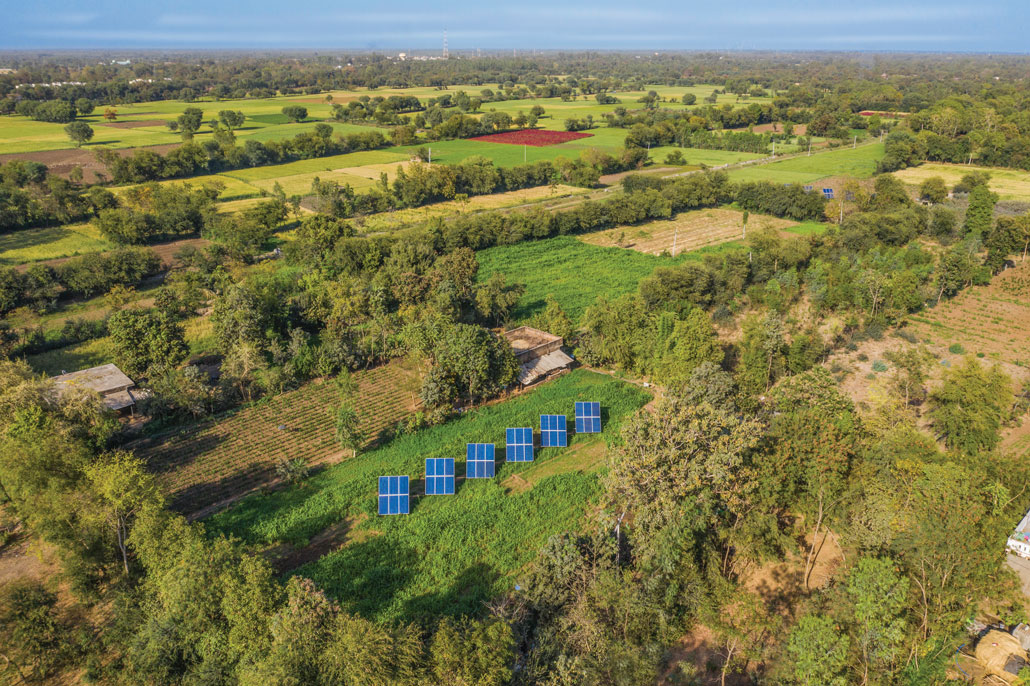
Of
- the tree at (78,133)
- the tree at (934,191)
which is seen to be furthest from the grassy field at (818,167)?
the tree at (78,133)

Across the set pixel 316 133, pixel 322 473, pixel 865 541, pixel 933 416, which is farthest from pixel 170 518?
pixel 316 133

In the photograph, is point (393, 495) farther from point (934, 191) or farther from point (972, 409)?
point (934, 191)

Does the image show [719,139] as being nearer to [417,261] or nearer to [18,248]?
[417,261]

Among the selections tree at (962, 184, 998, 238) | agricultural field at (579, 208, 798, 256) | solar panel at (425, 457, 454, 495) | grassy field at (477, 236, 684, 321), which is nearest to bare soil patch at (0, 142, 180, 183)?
grassy field at (477, 236, 684, 321)

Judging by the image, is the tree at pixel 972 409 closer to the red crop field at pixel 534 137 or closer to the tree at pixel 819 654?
the tree at pixel 819 654

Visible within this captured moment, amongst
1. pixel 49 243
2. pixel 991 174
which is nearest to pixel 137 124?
pixel 49 243

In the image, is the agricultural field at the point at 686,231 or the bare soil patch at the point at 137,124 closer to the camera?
the agricultural field at the point at 686,231
